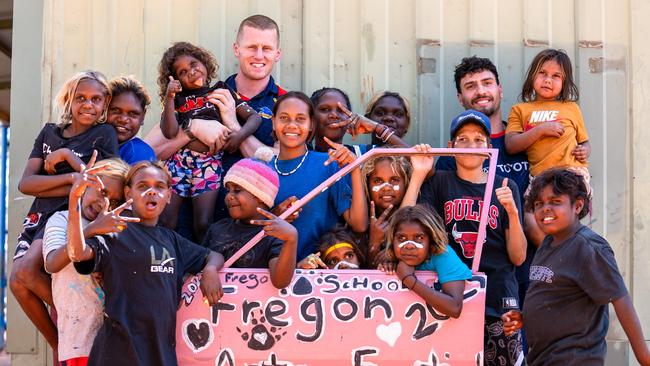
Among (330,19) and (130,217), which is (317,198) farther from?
(330,19)

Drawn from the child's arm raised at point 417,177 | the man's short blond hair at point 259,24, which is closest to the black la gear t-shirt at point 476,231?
the child's arm raised at point 417,177

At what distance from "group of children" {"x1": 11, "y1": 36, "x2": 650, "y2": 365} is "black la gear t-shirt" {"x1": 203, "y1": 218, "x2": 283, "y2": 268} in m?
0.01

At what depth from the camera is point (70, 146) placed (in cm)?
472

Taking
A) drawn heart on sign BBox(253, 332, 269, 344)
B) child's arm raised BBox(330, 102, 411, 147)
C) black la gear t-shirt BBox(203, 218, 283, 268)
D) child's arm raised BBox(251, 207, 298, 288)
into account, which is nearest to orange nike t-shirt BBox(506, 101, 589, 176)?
child's arm raised BBox(330, 102, 411, 147)

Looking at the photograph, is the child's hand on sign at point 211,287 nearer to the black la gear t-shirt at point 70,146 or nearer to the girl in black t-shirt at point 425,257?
the girl in black t-shirt at point 425,257

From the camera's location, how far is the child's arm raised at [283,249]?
390 centimetres

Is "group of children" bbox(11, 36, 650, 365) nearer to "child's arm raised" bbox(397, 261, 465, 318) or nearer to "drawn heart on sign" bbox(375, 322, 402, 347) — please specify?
"child's arm raised" bbox(397, 261, 465, 318)

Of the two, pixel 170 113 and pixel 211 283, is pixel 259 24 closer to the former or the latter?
pixel 170 113

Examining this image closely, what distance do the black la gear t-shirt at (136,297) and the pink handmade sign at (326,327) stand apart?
0.14 m

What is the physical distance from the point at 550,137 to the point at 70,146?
9.62 ft

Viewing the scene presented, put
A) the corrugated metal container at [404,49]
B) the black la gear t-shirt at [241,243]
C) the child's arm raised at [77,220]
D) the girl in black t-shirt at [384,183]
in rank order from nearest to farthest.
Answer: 1. the child's arm raised at [77,220]
2. the black la gear t-shirt at [241,243]
3. the girl in black t-shirt at [384,183]
4. the corrugated metal container at [404,49]

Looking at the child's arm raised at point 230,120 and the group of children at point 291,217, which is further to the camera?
the child's arm raised at point 230,120

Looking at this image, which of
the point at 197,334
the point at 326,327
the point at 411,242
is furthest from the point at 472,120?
the point at 197,334

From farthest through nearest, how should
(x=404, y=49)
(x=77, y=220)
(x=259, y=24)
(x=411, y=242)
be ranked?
1. (x=404, y=49)
2. (x=259, y=24)
3. (x=411, y=242)
4. (x=77, y=220)
